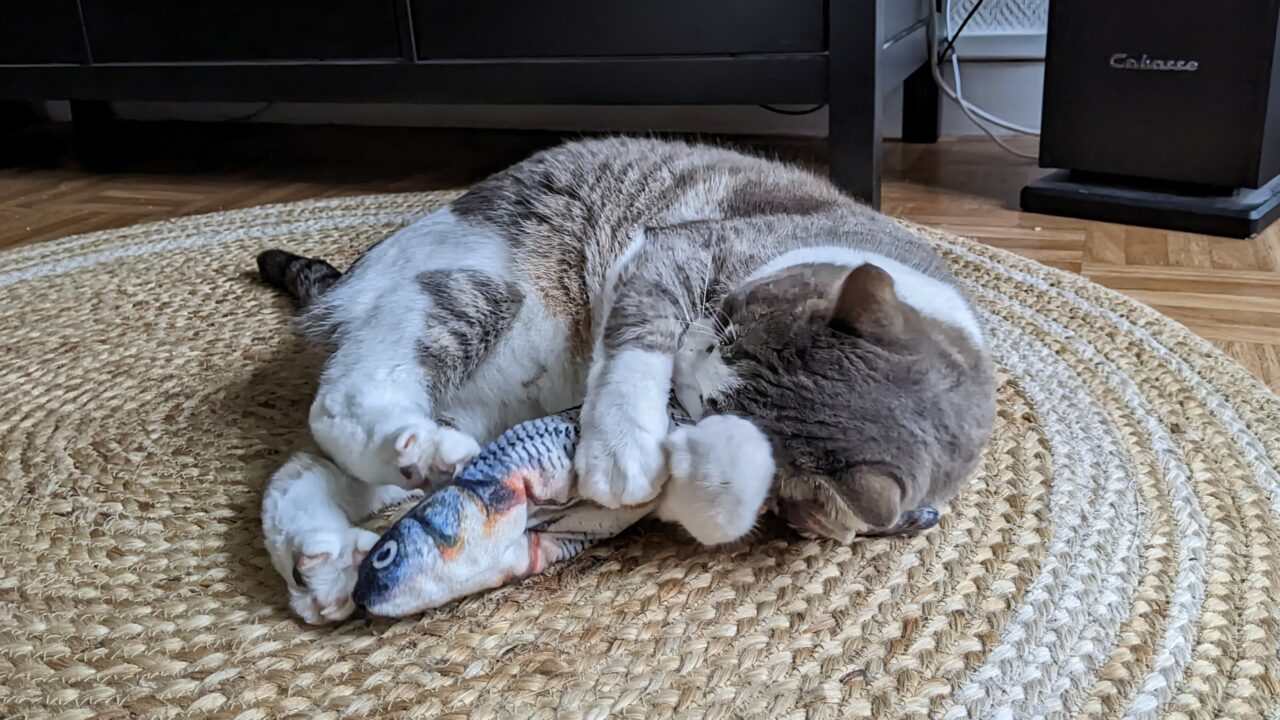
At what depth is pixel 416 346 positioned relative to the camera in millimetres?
965

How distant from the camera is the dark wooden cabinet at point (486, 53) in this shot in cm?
174

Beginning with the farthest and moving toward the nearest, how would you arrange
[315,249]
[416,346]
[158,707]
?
[315,249] < [416,346] < [158,707]

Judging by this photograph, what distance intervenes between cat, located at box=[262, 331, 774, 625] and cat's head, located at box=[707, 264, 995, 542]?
3cm

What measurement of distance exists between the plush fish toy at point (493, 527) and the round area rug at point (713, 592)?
0.04 m

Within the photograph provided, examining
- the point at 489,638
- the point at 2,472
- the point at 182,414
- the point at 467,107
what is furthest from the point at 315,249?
the point at 467,107

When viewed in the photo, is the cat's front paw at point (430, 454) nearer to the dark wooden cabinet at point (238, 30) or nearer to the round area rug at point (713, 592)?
the round area rug at point (713, 592)

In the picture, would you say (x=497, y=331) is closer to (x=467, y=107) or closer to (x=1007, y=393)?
(x=1007, y=393)

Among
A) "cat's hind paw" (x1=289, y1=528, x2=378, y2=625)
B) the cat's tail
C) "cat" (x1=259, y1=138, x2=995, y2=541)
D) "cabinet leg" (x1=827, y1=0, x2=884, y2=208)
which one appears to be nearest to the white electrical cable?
"cabinet leg" (x1=827, y1=0, x2=884, y2=208)

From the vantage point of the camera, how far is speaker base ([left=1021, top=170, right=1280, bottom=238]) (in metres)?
1.72

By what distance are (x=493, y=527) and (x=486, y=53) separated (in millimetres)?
1415

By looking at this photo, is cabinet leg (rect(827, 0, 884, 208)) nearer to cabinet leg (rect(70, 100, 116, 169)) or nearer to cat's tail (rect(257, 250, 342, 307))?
cat's tail (rect(257, 250, 342, 307))

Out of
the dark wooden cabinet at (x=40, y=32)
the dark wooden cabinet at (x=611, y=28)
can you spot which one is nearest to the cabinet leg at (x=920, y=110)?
the dark wooden cabinet at (x=611, y=28)

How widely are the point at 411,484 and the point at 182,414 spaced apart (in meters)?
0.43

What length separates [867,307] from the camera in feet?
2.53
